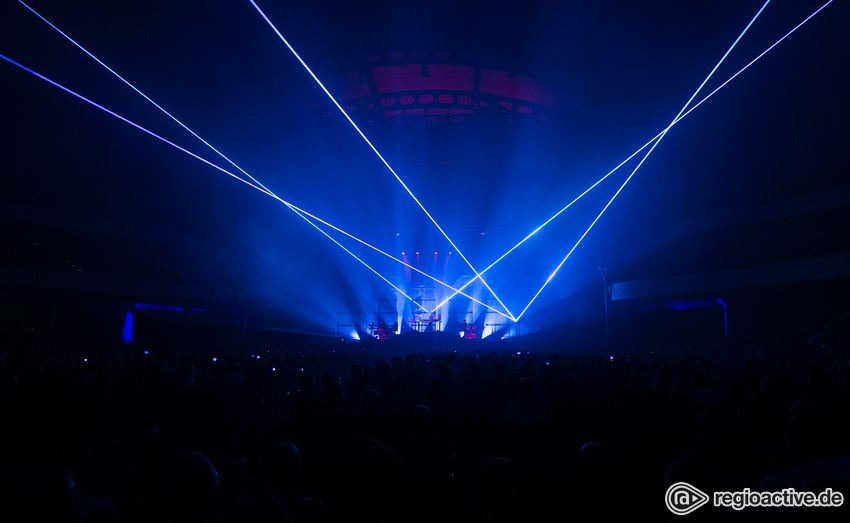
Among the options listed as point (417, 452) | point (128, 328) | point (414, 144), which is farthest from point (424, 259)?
point (417, 452)

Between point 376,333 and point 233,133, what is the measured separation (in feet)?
50.0

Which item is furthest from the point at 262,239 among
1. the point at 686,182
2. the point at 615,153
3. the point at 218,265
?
the point at 686,182

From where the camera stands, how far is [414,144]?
30.1 meters

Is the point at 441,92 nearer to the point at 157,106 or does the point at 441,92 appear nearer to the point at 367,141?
the point at 367,141

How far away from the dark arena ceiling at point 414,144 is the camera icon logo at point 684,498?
1858 cm

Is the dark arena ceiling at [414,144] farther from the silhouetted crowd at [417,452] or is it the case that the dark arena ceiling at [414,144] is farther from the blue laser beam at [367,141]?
the silhouetted crowd at [417,452]

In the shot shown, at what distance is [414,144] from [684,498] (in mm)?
28334

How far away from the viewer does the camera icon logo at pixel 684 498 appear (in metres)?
2.75

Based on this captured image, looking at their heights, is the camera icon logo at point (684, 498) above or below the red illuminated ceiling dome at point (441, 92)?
below

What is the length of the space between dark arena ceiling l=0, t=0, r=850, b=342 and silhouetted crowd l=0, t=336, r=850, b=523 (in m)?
14.9

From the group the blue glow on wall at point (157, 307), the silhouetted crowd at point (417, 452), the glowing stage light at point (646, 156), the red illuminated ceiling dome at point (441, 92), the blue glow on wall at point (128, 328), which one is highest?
the red illuminated ceiling dome at point (441, 92)

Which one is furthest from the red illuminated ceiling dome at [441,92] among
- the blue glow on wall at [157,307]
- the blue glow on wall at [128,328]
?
the blue glow on wall at [157,307]

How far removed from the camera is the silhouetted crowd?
2895 millimetres

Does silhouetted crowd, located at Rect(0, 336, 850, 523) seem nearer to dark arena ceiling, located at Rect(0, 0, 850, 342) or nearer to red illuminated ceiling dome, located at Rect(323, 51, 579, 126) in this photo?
dark arena ceiling, located at Rect(0, 0, 850, 342)
